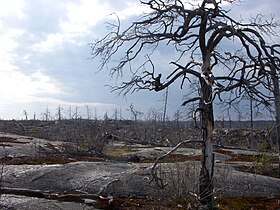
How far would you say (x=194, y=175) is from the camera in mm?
12492

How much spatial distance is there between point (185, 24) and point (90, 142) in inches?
643

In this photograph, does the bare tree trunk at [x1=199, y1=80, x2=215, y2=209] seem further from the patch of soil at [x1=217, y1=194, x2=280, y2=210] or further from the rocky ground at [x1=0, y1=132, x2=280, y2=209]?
the patch of soil at [x1=217, y1=194, x2=280, y2=210]

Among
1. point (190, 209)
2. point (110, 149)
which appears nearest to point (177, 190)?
point (190, 209)

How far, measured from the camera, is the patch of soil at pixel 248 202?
1221 cm

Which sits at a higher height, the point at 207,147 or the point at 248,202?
the point at 207,147

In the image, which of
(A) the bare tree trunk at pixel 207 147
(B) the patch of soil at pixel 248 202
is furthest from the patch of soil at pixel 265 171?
(A) the bare tree trunk at pixel 207 147

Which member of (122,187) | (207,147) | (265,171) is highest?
(207,147)

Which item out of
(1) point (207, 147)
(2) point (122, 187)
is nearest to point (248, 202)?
(2) point (122, 187)

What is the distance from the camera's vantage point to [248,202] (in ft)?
42.3

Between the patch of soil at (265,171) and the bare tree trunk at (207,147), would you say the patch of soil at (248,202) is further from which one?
the patch of soil at (265,171)

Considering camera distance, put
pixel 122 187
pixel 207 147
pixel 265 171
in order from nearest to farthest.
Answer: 1. pixel 207 147
2. pixel 122 187
3. pixel 265 171

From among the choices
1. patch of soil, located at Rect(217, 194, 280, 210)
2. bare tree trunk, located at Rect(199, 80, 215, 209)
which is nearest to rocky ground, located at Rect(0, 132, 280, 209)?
patch of soil, located at Rect(217, 194, 280, 210)

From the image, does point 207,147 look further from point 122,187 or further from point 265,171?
point 265,171

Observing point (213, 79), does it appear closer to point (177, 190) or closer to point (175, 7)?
point (175, 7)
